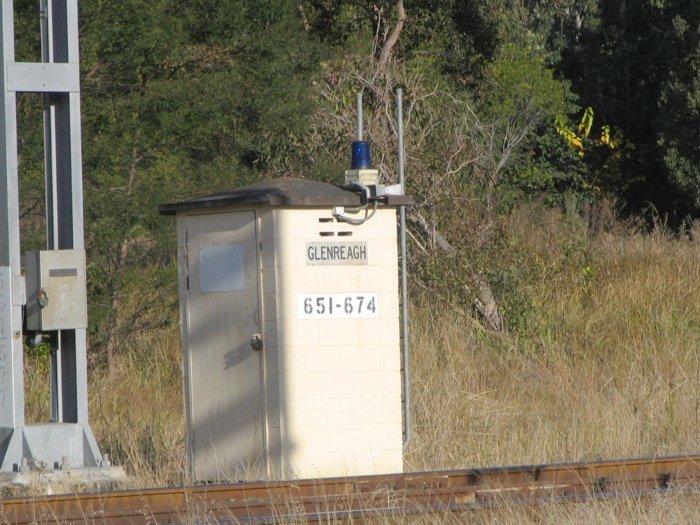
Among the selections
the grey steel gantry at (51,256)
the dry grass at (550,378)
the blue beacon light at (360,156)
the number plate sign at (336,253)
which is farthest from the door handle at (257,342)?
the dry grass at (550,378)

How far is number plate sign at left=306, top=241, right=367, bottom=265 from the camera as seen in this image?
7066 mm

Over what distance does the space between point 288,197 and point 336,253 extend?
495mm

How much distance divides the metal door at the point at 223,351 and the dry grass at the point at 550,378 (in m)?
0.84

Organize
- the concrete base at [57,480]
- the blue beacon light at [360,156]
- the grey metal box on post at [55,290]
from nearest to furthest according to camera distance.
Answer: the concrete base at [57,480] → the grey metal box on post at [55,290] → the blue beacon light at [360,156]

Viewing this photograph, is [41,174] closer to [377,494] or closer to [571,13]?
[377,494]

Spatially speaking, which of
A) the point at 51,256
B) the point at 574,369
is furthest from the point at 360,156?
the point at 574,369

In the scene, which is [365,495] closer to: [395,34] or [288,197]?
[288,197]

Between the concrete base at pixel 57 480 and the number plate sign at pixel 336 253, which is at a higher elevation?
the number plate sign at pixel 336 253

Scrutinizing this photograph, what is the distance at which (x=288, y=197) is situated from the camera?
6902 millimetres

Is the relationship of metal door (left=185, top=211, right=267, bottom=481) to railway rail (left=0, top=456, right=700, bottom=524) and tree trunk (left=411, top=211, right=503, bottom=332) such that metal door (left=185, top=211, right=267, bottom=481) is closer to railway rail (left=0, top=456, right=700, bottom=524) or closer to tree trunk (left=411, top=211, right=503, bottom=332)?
railway rail (left=0, top=456, right=700, bottom=524)

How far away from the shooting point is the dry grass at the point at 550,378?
342 inches

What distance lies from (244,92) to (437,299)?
3342mm

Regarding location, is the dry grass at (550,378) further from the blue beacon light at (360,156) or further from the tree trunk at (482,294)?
the blue beacon light at (360,156)

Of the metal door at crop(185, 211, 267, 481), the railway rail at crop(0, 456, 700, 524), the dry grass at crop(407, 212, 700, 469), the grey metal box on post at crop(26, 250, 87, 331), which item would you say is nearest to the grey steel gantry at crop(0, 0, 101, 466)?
the grey metal box on post at crop(26, 250, 87, 331)
